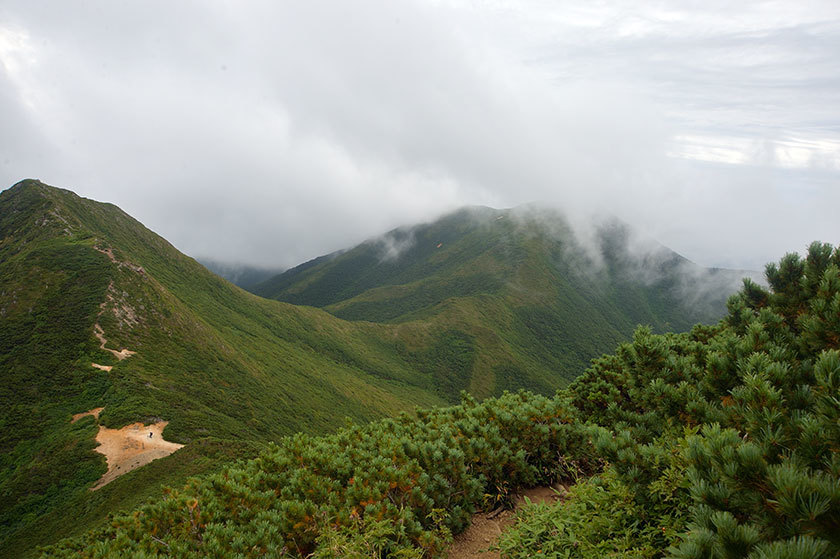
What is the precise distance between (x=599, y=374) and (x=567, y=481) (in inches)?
128

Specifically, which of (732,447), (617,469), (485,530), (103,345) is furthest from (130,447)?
(732,447)

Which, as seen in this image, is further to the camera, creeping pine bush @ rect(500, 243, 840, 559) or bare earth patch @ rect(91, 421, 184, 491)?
bare earth patch @ rect(91, 421, 184, 491)

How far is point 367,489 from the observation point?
6824 millimetres

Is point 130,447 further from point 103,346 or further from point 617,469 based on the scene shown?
point 617,469

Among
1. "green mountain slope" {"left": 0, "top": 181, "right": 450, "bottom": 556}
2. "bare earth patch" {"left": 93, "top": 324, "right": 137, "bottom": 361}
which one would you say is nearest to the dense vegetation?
"green mountain slope" {"left": 0, "top": 181, "right": 450, "bottom": 556}

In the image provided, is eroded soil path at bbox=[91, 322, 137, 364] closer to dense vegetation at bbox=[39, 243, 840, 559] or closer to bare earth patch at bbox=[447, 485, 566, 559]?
dense vegetation at bbox=[39, 243, 840, 559]

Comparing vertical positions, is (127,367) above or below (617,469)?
above

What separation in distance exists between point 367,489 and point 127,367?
82916 mm

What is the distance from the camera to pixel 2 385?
63812 mm

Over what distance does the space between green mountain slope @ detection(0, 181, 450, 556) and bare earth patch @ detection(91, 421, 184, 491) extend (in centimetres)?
114

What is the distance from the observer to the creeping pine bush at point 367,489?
615 cm

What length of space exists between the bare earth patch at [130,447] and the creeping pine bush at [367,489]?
168ft

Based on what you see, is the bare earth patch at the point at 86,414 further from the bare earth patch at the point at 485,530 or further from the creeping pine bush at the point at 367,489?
the bare earth patch at the point at 485,530

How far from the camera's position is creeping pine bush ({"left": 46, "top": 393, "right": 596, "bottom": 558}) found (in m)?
6.15
